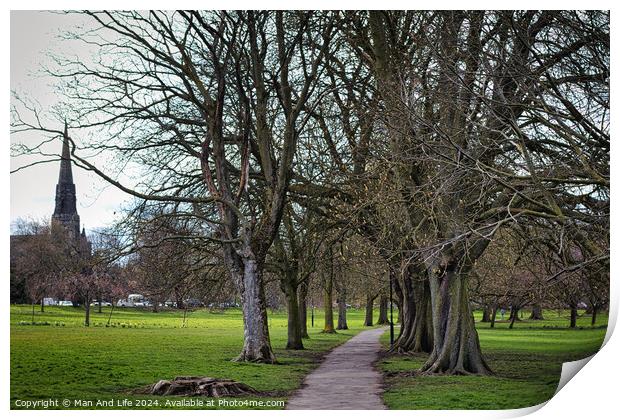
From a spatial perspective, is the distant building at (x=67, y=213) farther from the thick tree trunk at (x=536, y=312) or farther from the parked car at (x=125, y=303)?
the thick tree trunk at (x=536, y=312)

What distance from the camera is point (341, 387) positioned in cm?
1123

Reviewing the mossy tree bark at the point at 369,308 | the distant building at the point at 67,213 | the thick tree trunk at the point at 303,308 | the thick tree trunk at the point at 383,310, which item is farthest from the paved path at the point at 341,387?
the thick tree trunk at the point at 383,310

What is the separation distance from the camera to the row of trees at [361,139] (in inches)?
386

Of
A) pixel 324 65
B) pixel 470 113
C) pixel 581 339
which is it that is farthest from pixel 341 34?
pixel 581 339

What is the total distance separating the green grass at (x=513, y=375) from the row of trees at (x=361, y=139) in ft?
1.64

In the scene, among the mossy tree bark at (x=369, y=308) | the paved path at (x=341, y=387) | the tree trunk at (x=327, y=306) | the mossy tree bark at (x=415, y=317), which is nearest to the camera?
the paved path at (x=341, y=387)

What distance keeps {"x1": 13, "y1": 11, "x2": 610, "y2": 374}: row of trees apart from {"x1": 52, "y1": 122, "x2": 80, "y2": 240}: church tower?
0.37 metres

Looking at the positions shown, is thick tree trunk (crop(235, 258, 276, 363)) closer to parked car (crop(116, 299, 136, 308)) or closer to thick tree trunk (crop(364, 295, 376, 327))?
parked car (crop(116, 299, 136, 308))

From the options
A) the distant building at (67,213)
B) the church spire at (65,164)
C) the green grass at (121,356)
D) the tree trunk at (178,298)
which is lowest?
the green grass at (121,356)

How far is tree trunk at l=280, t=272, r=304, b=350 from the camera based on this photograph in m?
15.5

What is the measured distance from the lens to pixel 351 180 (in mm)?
13523

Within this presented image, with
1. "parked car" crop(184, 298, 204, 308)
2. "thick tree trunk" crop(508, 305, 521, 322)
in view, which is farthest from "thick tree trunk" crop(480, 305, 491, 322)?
"parked car" crop(184, 298, 204, 308)

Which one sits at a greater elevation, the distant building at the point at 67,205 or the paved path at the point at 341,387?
the distant building at the point at 67,205

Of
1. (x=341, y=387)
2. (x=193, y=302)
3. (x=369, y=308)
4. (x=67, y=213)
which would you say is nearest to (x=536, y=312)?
(x=341, y=387)
